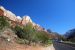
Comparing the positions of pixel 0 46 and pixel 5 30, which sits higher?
pixel 5 30

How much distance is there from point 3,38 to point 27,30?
8402 mm

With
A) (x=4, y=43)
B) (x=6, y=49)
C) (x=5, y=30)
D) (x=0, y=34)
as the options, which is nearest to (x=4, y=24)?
(x=5, y=30)

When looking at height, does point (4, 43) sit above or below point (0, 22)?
below

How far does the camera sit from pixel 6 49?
24.2 meters

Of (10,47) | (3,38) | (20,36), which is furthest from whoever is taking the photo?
(20,36)

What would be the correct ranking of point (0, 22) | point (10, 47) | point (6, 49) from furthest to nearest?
point (0, 22) → point (10, 47) → point (6, 49)

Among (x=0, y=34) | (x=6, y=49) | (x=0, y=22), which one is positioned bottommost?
(x=6, y=49)

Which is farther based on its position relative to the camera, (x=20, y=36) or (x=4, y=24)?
(x=20, y=36)

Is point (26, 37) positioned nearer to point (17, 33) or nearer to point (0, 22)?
point (17, 33)

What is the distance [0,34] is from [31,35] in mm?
7741

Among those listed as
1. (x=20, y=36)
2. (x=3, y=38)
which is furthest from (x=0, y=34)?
(x=20, y=36)

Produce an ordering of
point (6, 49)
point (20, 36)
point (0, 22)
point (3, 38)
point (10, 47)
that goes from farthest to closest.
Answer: point (20, 36), point (0, 22), point (3, 38), point (10, 47), point (6, 49)

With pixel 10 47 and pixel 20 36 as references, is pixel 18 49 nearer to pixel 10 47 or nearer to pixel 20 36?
pixel 10 47

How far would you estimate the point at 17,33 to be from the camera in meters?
36.7
